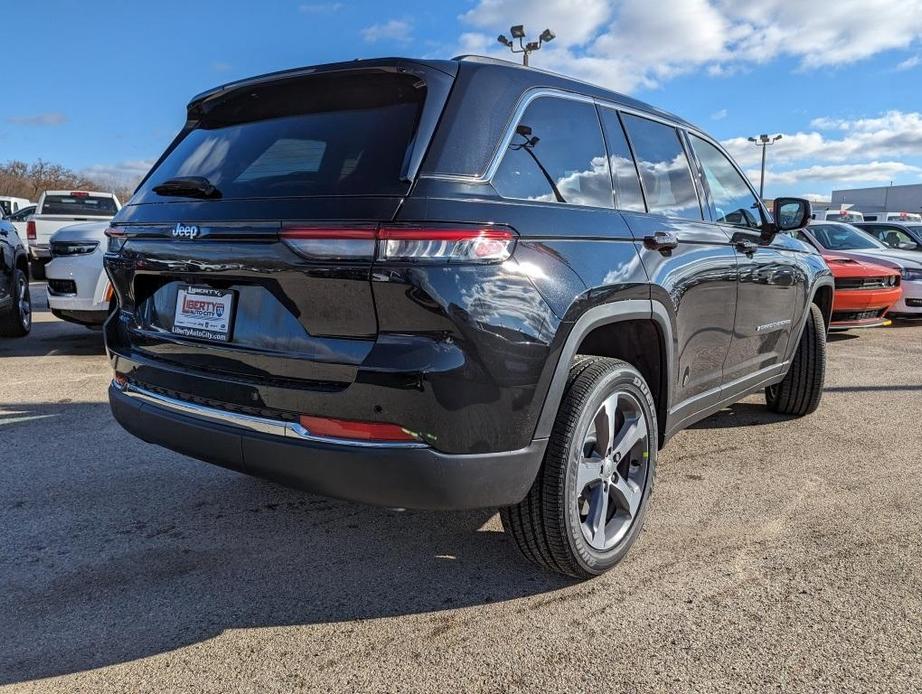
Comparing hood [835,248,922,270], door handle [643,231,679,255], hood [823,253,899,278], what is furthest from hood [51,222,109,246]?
hood [835,248,922,270]

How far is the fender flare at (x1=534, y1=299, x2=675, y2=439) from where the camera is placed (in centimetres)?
233

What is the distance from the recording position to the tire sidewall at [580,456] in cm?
246

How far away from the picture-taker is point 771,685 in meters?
2.10

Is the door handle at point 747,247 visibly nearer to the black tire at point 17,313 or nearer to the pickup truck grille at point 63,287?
the pickup truck grille at point 63,287

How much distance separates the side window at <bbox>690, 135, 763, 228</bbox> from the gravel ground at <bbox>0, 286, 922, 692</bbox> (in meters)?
1.36

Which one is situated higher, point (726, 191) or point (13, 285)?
point (726, 191)

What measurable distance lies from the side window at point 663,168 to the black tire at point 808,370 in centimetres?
187

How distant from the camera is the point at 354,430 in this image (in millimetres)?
2137

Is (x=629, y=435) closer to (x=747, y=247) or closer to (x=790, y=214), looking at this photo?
(x=747, y=247)

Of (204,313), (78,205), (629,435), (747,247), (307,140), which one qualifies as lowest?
(629,435)

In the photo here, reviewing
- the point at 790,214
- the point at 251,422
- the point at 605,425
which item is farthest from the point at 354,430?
the point at 790,214

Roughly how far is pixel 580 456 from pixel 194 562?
1.56m

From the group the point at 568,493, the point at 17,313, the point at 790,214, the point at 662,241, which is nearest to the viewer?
the point at 568,493

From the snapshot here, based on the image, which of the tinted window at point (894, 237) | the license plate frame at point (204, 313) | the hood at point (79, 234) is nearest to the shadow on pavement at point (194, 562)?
the license plate frame at point (204, 313)
